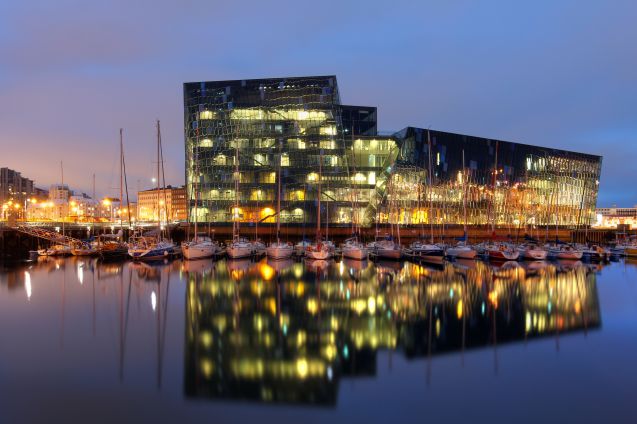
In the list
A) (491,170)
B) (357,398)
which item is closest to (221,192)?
(491,170)

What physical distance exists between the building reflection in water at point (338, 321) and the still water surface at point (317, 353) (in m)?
0.09

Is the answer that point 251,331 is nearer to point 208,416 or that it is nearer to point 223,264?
point 208,416

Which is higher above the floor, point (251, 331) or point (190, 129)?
point (190, 129)

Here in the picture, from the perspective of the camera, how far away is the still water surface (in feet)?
38.1

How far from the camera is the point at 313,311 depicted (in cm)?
2267

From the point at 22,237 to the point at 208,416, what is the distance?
67629 mm

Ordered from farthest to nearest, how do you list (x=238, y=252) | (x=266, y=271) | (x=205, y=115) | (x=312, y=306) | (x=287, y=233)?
1. (x=205, y=115)
2. (x=287, y=233)
3. (x=238, y=252)
4. (x=266, y=271)
5. (x=312, y=306)

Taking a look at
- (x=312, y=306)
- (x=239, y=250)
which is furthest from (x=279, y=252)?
(x=312, y=306)

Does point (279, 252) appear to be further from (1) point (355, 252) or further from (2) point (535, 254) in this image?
(2) point (535, 254)

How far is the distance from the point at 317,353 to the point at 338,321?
4.83 m

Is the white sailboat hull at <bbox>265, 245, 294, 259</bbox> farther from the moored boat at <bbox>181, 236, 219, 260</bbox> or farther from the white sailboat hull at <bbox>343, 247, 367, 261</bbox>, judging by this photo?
the moored boat at <bbox>181, 236, 219, 260</bbox>

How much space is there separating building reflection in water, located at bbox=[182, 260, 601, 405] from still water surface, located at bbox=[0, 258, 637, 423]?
0.09m

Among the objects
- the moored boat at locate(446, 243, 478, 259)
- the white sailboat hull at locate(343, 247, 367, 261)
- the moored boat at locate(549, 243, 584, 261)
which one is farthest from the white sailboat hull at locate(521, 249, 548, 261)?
the white sailboat hull at locate(343, 247, 367, 261)

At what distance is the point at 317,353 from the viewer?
15.7m
